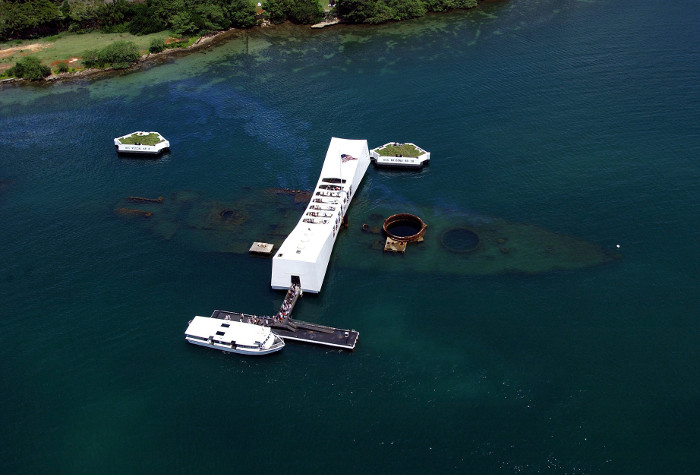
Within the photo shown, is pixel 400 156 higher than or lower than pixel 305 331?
higher

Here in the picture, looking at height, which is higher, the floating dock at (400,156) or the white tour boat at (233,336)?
the floating dock at (400,156)

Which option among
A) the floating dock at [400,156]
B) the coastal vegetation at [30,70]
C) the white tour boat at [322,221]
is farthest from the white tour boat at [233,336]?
the coastal vegetation at [30,70]

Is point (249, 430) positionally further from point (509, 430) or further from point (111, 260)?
point (111, 260)

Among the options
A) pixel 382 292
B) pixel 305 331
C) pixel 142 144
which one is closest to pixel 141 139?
pixel 142 144

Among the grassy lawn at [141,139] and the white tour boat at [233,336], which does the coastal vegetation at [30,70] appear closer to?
the grassy lawn at [141,139]

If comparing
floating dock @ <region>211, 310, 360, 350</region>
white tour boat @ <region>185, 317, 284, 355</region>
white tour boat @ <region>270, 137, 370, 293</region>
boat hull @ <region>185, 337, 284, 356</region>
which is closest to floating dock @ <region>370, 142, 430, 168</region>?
white tour boat @ <region>270, 137, 370, 293</region>

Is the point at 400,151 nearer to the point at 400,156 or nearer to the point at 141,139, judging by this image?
the point at 400,156

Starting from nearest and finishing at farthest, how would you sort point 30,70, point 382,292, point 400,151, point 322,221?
1. point 382,292
2. point 322,221
3. point 400,151
4. point 30,70
